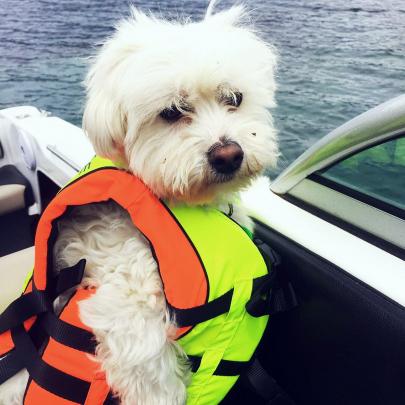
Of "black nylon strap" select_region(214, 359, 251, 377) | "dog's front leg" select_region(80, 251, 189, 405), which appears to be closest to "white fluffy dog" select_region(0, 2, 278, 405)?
"dog's front leg" select_region(80, 251, 189, 405)

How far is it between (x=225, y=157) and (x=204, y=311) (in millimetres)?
461

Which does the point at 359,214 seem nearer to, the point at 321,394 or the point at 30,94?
the point at 321,394

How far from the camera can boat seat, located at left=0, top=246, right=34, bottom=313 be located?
1922 mm

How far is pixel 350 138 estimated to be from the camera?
5.15 ft

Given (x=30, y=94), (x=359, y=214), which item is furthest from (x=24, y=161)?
(x=30, y=94)

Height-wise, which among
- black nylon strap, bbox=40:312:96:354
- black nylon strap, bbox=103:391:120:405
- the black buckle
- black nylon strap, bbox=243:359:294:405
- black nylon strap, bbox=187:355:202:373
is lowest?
black nylon strap, bbox=243:359:294:405

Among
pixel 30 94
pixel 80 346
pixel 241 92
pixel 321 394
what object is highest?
pixel 241 92

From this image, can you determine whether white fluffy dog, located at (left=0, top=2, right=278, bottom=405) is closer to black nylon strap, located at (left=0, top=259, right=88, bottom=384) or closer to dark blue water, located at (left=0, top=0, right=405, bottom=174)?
black nylon strap, located at (left=0, top=259, right=88, bottom=384)

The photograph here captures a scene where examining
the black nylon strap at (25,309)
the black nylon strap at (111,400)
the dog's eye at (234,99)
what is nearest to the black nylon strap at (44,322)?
the black nylon strap at (25,309)

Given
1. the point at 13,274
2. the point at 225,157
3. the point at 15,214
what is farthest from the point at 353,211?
the point at 15,214

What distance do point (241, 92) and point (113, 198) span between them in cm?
54

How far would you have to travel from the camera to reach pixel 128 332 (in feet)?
4.58

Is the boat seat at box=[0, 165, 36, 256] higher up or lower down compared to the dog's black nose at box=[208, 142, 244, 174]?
lower down

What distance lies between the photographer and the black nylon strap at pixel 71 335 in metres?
1.43
